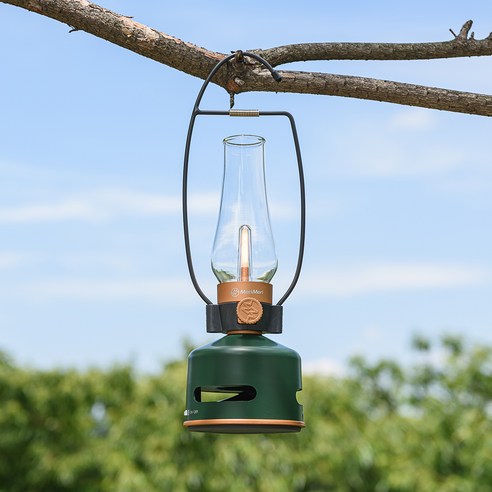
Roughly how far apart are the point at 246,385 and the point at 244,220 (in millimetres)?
389

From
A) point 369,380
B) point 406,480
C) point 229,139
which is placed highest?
point 229,139

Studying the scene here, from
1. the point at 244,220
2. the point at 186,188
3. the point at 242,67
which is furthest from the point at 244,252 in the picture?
the point at 242,67

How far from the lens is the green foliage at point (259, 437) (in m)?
6.64

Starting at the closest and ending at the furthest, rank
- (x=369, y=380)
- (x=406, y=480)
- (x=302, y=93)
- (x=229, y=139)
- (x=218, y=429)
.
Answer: (x=218, y=429)
(x=229, y=139)
(x=302, y=93)
(x=406, y=480)
(x=369, y=380)

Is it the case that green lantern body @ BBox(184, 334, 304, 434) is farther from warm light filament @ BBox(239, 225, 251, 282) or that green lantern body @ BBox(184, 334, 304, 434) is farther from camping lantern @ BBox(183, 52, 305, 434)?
warm light filament @ BBox(239, 225, 251, 282)

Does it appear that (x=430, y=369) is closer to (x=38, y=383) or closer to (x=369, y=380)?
(x=369, y=380)

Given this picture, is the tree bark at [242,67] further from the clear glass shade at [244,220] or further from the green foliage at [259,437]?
the green foliage at [259,437]

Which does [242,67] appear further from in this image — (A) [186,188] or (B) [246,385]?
(B) [246,385]

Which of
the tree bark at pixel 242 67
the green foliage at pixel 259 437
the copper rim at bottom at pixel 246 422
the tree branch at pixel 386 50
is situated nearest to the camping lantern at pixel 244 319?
the copper rim at bottom at pixel 246 422

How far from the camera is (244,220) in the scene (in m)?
2.03

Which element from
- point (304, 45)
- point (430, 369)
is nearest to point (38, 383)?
point (430, 369)

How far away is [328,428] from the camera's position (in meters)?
6.75

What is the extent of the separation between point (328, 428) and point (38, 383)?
248 cm

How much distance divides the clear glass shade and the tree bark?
0.23m
